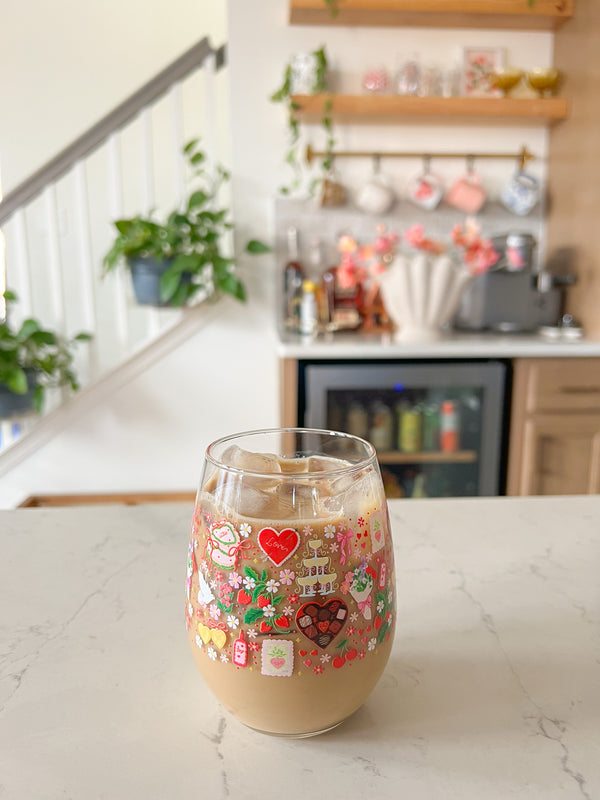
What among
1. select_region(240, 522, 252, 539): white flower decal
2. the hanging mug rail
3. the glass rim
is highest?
the hanging mug rail

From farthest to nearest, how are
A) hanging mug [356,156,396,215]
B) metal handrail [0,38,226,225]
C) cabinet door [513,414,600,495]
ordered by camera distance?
hanging mug [356,156,396,215]
metal handrail [0,38,226,225]
cabinet door [513,414,600,495]

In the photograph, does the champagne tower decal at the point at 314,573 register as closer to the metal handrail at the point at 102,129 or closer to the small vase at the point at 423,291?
the small vase at the point at 423,291

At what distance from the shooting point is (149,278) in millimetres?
2496

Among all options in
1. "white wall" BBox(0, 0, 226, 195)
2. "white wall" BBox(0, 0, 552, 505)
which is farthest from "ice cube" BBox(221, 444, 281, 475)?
"white wall" BBox(0, 0, 226, 195)

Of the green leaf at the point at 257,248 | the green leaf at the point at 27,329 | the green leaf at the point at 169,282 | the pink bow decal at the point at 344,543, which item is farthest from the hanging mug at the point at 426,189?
the pink bow decal at the point at 344,543

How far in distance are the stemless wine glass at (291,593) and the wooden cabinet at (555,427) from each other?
1.98 m

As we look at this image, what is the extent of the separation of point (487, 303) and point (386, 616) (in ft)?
7.54

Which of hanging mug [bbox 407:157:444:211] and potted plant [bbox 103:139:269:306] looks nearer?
potted plant [bbox 103:139:269:306]

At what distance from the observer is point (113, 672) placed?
48cm

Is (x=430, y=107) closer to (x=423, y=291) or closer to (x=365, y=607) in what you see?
(x=423, y=291)

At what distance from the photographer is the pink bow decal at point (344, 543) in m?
0.39

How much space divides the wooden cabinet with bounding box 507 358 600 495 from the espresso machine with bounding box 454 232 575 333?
37 centimetres

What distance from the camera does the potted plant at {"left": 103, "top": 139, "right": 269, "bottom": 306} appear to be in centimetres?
246

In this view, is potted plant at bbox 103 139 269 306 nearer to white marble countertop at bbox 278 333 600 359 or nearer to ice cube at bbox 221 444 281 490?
white marble countertop at bbox 278 333 600 359
